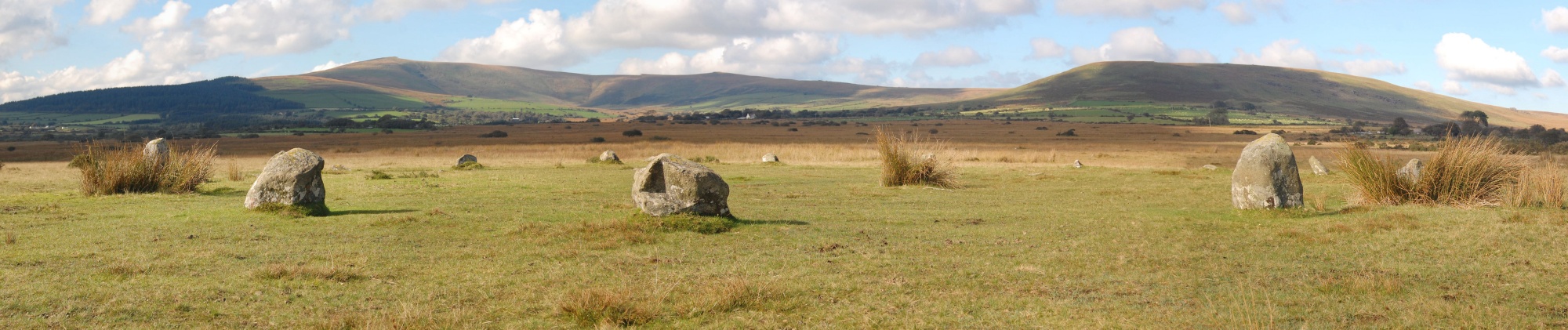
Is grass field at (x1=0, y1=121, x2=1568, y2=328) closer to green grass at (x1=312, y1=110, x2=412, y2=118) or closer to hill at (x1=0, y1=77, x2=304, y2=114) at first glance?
green grass at (x1=312, y1=110, x2=412, y2=118)

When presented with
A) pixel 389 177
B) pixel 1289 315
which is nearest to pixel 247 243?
pixel 1289 315

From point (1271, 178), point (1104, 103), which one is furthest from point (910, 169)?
point (1104, 103)

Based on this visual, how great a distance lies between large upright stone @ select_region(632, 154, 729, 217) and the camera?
14375 mm

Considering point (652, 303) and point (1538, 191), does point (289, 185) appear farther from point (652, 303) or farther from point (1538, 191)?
point (1538, 191)

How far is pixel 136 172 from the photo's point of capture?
19969 millimetres

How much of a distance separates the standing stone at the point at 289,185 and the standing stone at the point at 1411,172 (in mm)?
19443

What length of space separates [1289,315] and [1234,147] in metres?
53.6

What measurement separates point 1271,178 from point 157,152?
2344cm

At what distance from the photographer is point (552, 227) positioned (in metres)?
13.9

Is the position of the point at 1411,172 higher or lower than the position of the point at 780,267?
higher

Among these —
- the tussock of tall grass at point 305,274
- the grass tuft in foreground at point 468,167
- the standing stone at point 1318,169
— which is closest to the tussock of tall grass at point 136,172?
the grass tuft in foreground at point 468,167

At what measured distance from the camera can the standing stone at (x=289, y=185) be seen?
15.7 m

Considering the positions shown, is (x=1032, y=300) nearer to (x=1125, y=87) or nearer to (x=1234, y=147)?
(x=1234, y=147)

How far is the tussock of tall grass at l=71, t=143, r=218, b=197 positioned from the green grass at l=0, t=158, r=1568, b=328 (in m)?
0.71
